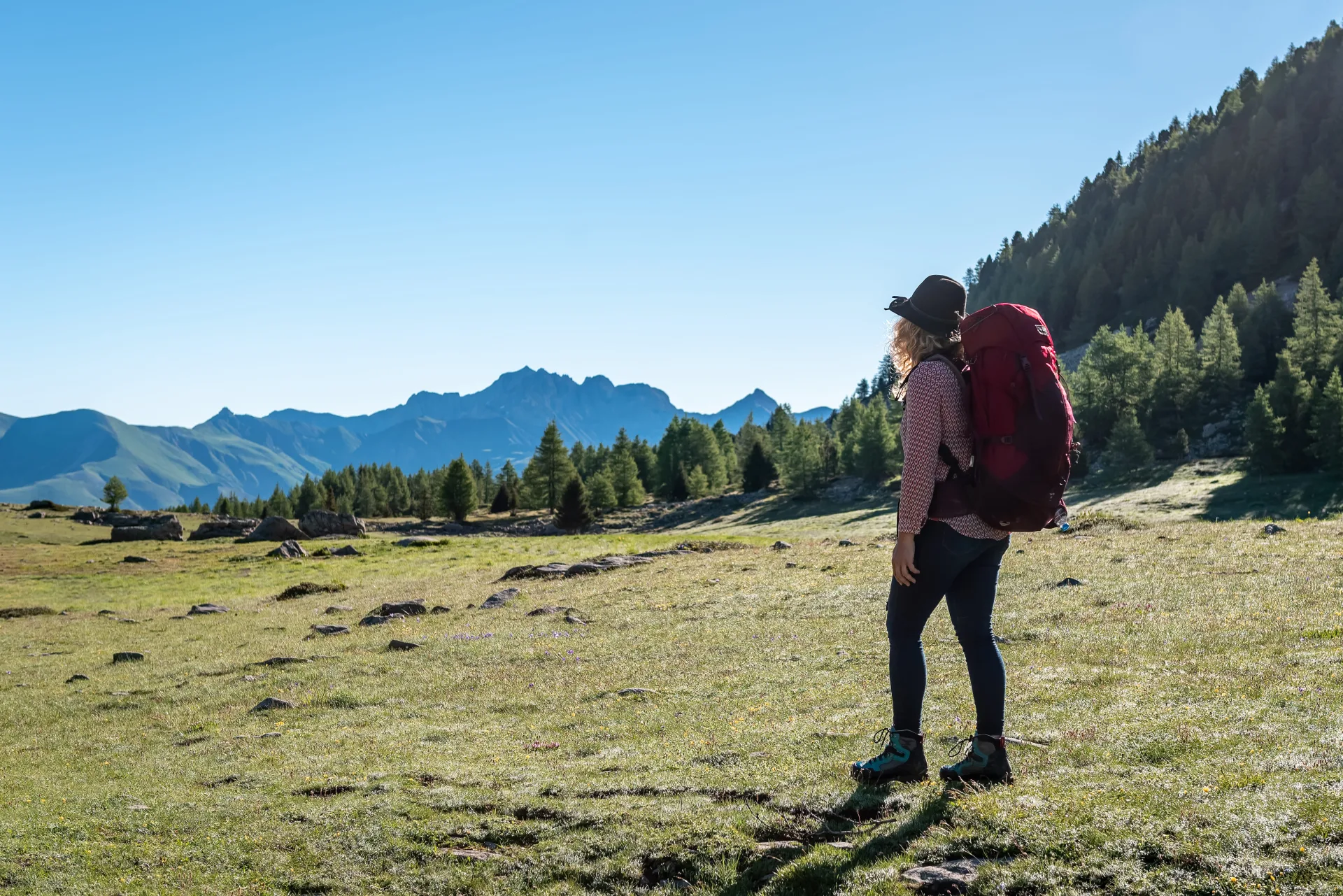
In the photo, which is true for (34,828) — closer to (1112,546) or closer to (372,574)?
(1112,546)

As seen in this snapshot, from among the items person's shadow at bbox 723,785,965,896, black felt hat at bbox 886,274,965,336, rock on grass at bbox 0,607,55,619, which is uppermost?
black felt hat at bbox 886,274,965,336

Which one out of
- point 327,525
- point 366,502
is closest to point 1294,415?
point 327,525

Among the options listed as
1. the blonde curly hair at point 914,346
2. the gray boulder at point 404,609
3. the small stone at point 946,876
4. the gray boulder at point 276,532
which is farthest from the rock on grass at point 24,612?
the gray boulder at point 276,532

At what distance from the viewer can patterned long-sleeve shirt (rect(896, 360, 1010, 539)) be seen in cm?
705

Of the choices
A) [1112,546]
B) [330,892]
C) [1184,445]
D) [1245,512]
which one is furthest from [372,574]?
[1184,445]

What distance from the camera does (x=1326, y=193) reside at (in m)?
167

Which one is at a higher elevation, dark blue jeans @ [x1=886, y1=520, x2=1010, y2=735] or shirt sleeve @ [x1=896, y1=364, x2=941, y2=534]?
shirt sleeve @ [x1=896, y1=364, x2=941, y2=534]

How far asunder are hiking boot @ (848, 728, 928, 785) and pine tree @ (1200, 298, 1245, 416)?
404 ft

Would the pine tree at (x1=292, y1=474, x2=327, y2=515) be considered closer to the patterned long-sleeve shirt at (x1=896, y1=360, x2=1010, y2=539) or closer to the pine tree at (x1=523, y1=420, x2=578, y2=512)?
the pine tree at (x1=523, y1=420, x2=578, y2=512)

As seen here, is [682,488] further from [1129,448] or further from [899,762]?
[899,762]

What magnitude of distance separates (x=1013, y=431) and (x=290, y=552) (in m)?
65.6

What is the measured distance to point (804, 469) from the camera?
119 meters

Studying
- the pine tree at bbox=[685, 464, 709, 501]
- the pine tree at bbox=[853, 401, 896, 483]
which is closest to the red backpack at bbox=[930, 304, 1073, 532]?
the pine tree at bbox=[853, 401, 896, 483]

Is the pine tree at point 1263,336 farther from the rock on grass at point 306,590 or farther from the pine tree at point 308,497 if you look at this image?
the pine tree at point 308,497
